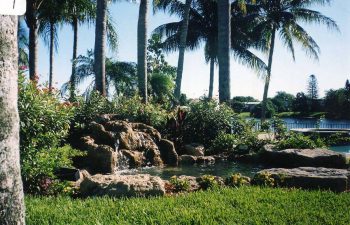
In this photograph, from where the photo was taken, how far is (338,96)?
1668 inches

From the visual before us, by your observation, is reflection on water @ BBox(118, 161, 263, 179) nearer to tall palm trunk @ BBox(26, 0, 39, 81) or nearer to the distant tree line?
tall palm trunk @ BBox(26, 0, 39, 81)

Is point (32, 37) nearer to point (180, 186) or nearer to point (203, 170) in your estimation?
point (203, 170)

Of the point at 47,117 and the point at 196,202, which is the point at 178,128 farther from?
the point at 196,202

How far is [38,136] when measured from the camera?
7.50 m

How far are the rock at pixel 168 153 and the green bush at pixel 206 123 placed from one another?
2.18 m

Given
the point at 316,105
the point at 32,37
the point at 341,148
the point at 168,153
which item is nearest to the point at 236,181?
the point at 168,153

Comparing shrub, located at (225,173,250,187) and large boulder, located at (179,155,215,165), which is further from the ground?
shrub, located at (225,173,250,187)

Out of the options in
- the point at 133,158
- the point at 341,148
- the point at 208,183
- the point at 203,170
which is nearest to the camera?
the point at 208,183

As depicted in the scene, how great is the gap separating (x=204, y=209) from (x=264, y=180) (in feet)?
8.22

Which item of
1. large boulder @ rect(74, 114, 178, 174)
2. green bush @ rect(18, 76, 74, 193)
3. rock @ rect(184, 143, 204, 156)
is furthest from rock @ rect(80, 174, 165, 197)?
rock @ rect(184, 143, 204, 156)

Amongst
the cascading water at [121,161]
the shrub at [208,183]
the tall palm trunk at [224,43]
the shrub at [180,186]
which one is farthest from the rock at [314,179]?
the tall palm trunk at [224,43]

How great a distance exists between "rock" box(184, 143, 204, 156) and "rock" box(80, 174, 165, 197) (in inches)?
265

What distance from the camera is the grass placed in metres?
4.81

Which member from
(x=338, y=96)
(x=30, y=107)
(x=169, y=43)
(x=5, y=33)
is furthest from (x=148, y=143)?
(x=338, y=96)
